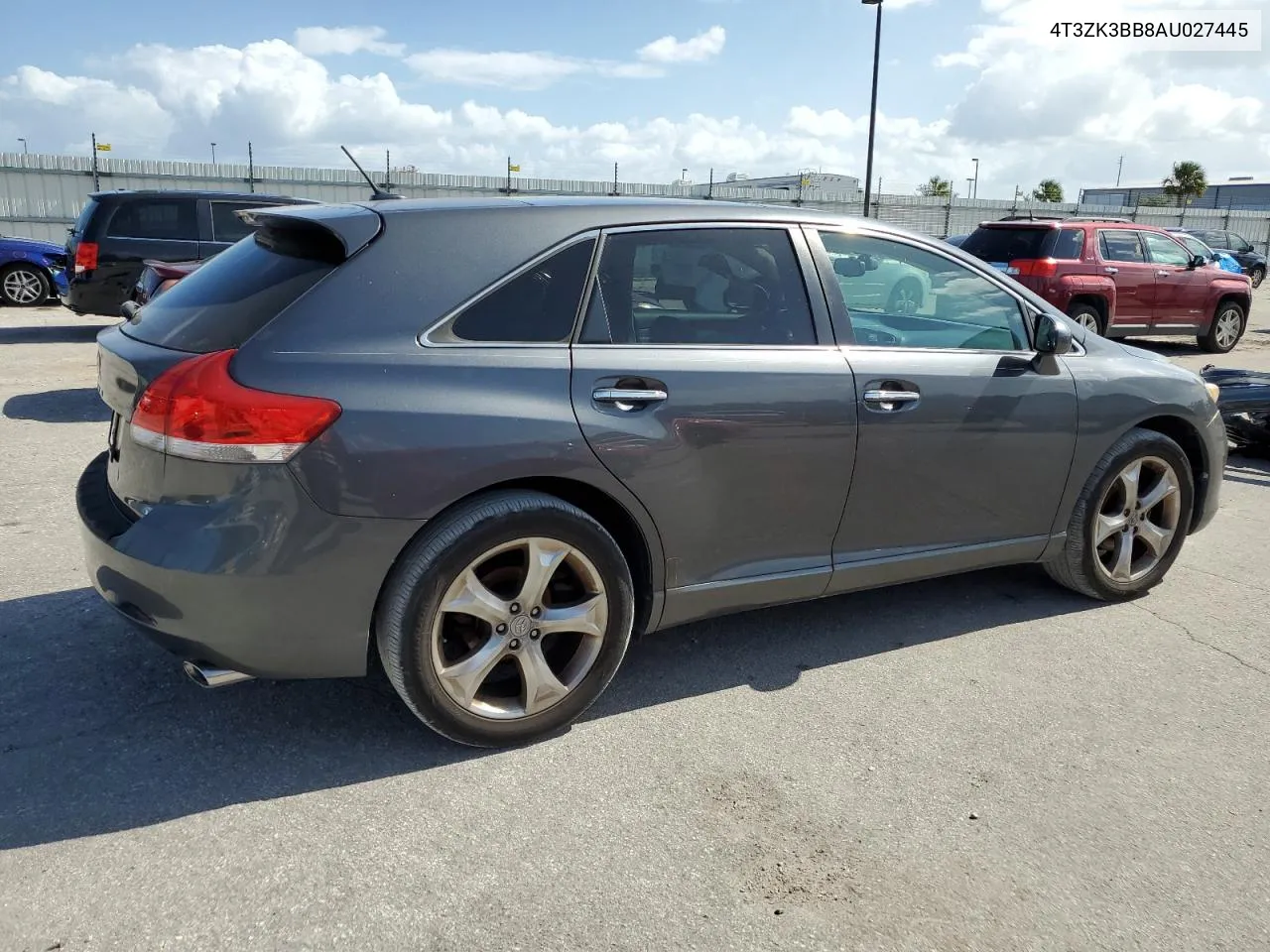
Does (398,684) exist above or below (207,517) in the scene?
below

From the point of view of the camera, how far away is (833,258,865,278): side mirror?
3.80 meters

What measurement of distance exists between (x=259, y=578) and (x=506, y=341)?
98 centimetres

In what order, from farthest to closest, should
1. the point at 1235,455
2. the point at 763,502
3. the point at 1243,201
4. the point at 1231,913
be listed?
the point at 1243,201, the point at 1235,455, the point at 763,502, the point at 1231,913

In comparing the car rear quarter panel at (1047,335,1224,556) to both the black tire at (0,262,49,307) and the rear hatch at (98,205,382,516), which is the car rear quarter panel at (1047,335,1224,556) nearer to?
the rear hatch at (98,205,382,516)

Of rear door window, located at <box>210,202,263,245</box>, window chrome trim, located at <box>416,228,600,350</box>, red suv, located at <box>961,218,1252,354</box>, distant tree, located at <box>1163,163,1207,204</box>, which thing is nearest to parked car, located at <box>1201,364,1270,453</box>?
red suv, located at <box>961,218,1252,354</box>

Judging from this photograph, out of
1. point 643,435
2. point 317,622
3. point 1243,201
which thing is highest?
point 1243,201

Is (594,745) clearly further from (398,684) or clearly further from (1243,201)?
(1243,201)

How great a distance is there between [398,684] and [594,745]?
25.7 inches

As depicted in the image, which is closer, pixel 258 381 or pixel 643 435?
pixel 258 381

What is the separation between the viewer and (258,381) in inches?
109

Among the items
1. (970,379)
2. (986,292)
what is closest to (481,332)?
(970,379)

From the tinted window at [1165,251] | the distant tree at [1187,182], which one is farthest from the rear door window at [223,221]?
the distant tree at [1187,182]

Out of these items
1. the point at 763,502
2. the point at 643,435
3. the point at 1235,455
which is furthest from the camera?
the point at 1235,455

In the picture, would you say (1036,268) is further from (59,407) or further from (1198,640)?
(59,407)
